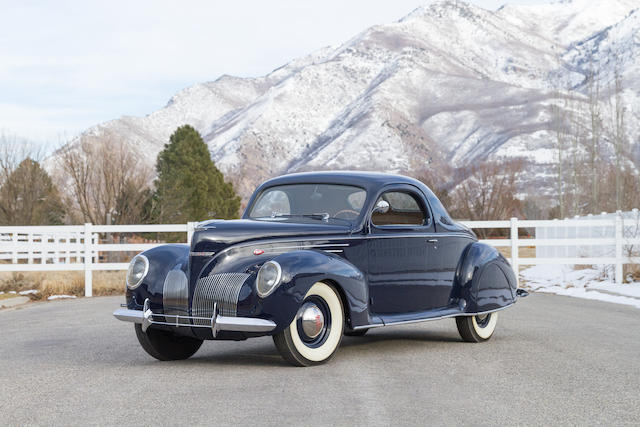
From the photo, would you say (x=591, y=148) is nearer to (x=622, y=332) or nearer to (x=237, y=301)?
(x=622, y=332)

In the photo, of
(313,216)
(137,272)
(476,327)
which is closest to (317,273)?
(313,216)

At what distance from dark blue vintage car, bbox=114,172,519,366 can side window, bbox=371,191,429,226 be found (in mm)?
13

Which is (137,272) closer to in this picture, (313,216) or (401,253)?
(313,216)

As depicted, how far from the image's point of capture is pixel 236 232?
8.20 meters

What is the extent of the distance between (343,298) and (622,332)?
4.57 metres

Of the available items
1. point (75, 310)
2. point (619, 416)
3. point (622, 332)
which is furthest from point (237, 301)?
point (75, 310)

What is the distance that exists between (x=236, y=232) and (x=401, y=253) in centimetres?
196

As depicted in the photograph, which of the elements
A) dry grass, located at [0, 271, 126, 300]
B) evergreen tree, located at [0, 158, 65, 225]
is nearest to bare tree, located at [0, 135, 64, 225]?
evergreen tree, located at [0, 158, 65, 225]

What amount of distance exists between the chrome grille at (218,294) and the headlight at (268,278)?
0.56 feet

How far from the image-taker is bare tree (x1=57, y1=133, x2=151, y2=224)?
39250mm

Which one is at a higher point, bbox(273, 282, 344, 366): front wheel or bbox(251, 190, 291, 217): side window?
bbox(251, 190, 291, 217): side window

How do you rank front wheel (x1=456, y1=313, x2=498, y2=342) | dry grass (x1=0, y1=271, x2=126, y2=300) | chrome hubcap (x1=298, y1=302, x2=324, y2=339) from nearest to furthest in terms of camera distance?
chrome hubcap (x1=298, y1=302, x2=324, y2=339) < front wheel (x1=456, y1=313, x2=498, y2=342) < dry grass (x1=0, y1=271, x2=126, y2=300)

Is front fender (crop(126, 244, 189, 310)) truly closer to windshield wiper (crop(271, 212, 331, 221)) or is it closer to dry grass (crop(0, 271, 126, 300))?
windshield wiper (crop(271, 212, 331, 221))

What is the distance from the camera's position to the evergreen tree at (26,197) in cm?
4359
